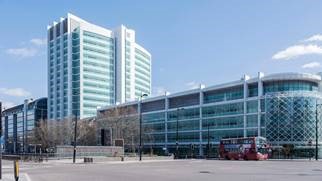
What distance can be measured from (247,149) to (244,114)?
39243mm

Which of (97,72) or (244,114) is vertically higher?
(97,72)

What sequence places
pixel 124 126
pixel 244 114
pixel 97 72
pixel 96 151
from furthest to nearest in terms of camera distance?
pixel 97 72 < pixel 124 126 < pixel 244 114 < pixel 96 151

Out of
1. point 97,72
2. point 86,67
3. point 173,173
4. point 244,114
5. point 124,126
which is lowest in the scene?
point 173,173

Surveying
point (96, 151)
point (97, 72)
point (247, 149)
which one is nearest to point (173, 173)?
point (247, 149)

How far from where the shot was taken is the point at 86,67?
597 feet

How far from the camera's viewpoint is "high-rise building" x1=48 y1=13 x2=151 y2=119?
181m

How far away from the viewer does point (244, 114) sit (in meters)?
111

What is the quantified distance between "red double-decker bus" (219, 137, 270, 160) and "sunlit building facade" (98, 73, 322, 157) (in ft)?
70.8

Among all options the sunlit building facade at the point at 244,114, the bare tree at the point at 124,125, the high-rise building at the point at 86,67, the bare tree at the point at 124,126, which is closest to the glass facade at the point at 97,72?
the high-rise building at the point at 86,67

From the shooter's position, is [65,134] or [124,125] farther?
[65,134]

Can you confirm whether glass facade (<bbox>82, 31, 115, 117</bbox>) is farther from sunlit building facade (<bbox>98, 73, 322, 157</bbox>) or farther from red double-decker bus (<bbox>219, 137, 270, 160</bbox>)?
red double-decker bus (<bbox>219, 137, 270, 160</bbox>)

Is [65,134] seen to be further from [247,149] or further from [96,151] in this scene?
[247,149]

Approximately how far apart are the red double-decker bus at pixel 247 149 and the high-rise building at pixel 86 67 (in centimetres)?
10596

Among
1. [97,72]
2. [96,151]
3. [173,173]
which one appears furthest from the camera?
[97,72]
